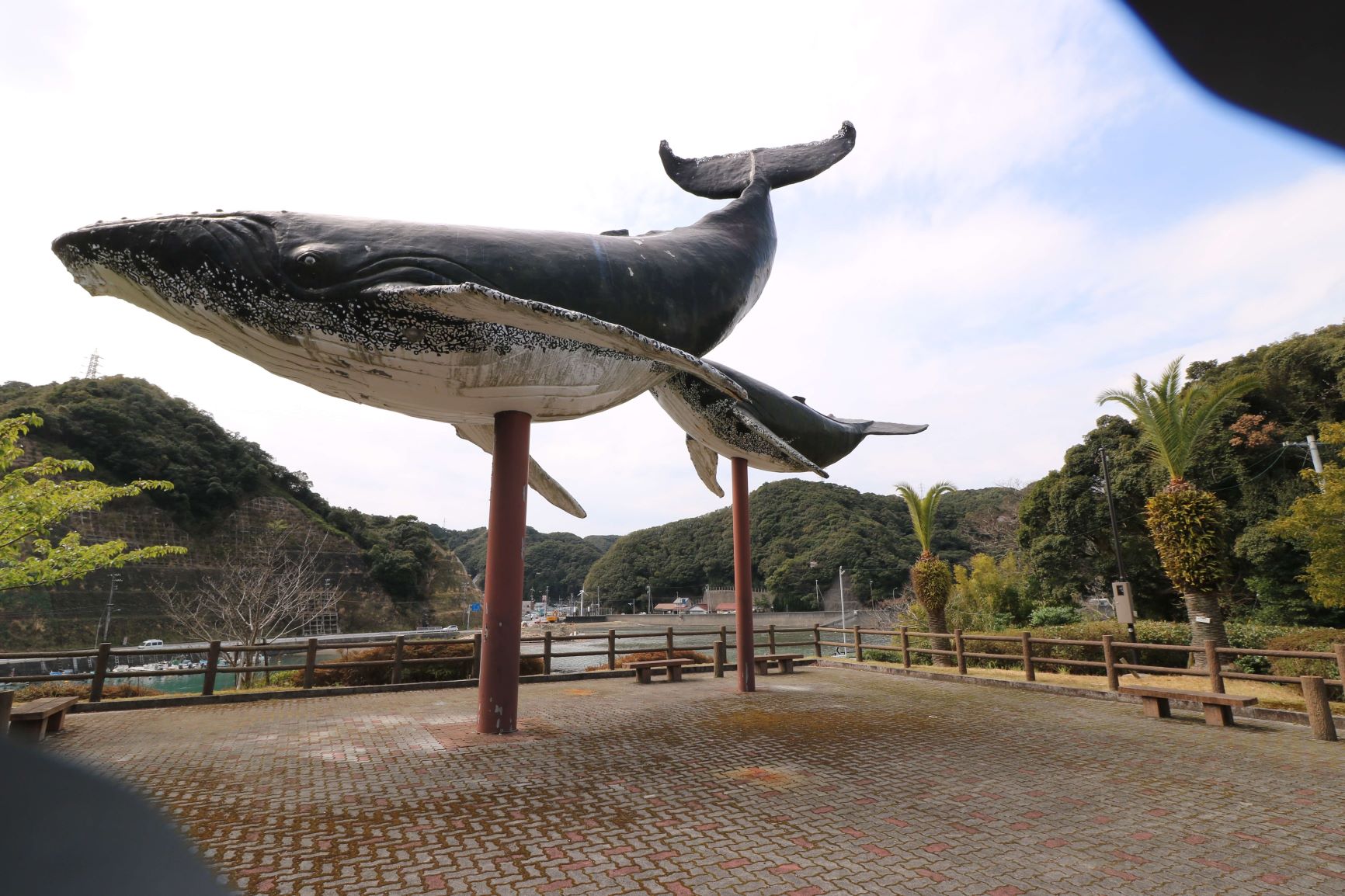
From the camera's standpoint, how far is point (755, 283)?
9.61 m

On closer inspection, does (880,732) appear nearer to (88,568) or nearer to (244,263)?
(244,263)

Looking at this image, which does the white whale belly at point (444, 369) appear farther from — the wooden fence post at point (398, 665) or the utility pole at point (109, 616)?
the utility pole at point (109, 616)

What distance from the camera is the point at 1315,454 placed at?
17.8m

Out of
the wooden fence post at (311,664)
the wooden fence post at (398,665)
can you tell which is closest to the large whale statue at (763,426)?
the wooden fence post at (398,665)

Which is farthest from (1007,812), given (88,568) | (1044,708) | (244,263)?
(88,568)

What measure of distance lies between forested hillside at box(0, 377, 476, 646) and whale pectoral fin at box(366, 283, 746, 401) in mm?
45590

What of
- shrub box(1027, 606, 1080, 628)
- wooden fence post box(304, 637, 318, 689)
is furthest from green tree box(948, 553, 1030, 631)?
wooden fence post box(304, 637, 318, 689)

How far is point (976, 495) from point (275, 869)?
69.1m

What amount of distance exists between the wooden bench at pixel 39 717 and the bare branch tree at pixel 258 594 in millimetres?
3619

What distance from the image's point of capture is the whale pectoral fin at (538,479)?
384 inches

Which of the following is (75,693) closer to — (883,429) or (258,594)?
(258,594)

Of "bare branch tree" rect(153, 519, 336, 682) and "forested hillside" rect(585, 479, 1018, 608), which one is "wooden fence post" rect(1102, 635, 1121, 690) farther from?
"forested hillside" rect(585, 479, 1018, 608)

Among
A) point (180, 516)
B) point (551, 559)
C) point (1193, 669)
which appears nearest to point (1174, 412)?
point (1193, 669)

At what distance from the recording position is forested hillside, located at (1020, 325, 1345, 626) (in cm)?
2080
